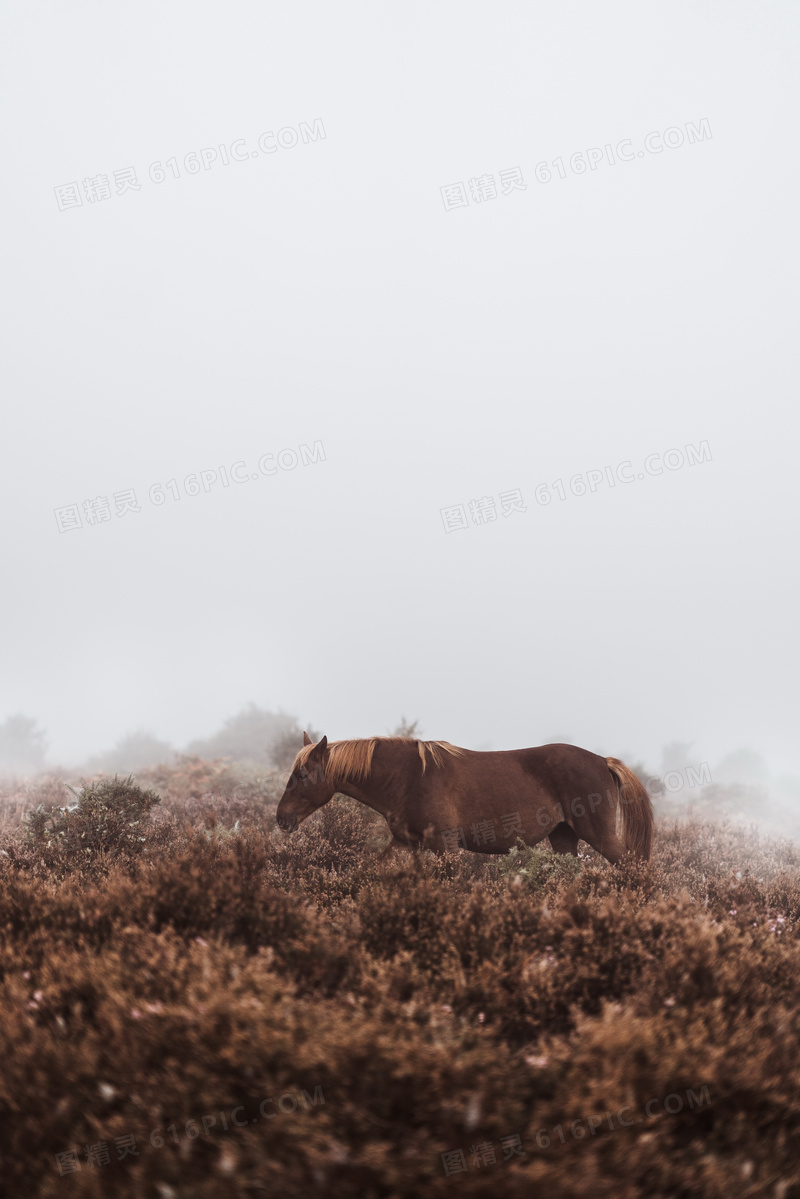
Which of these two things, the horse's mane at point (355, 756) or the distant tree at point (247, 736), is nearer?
the horse's mane at point (355, 756)

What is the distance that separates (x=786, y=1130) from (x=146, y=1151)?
267cm

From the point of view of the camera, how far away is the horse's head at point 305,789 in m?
6.60

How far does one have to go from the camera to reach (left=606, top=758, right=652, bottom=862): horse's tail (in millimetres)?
6871

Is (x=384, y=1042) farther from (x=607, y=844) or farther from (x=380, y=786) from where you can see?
(x=607, y=844)

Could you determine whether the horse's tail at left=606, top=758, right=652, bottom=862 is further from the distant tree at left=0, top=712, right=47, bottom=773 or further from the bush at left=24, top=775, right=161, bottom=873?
the distant tree at left=0, top=712, right=47, bottom=773

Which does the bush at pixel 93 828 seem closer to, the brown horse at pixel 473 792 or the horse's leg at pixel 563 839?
the brown horse at pixel 473 792

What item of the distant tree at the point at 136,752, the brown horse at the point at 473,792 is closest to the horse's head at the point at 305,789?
the brown horse at the point at 473,792

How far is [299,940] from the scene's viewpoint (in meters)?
3.60

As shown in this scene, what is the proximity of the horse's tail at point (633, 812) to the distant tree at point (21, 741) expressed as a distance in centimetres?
2626

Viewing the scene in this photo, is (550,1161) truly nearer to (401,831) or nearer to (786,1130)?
(786,1130)

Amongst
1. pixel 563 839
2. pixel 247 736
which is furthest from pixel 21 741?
pixel 563 839

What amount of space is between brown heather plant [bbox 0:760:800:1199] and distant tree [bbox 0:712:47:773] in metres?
26.4

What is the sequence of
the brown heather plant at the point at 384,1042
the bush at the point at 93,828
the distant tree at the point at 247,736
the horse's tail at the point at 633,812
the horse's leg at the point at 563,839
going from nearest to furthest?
the brown heather plant at the point at 384,1042, the bush at the point at 93,828, the horse's tail at the point at 633,812, the horse's leg at the point at 563,839, the distant tree at the point at 247,736

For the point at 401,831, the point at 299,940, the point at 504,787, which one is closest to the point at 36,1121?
the point at 299,940
